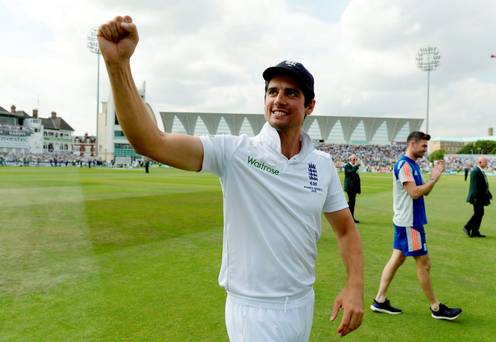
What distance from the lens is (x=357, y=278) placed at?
7.79ft

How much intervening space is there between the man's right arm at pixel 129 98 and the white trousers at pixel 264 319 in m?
0.85

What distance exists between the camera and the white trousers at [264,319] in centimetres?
201

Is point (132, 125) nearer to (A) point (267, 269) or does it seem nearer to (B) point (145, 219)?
(A) point (267, 269)

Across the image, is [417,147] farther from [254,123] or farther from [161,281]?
[254,123]

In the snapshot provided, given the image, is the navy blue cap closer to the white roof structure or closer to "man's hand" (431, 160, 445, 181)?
"man's hand" (431, 160, 445, 181)

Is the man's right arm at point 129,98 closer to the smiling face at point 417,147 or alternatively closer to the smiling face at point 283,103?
the smiling face at point 283,103

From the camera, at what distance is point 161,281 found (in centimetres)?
595

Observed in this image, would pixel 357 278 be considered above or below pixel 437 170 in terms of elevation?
below

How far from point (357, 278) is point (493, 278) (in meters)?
5.56

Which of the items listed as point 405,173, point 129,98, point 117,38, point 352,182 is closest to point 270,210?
point 129,98

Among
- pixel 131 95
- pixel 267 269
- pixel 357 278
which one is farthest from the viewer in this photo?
pixel 357 278

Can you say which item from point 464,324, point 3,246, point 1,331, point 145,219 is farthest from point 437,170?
point 145,219

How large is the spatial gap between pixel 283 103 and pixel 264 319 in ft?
3.71

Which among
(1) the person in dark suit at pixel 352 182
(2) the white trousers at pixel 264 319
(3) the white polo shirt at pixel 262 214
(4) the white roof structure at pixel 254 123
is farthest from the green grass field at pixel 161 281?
(4) the white roof structure at pixel 254 123
